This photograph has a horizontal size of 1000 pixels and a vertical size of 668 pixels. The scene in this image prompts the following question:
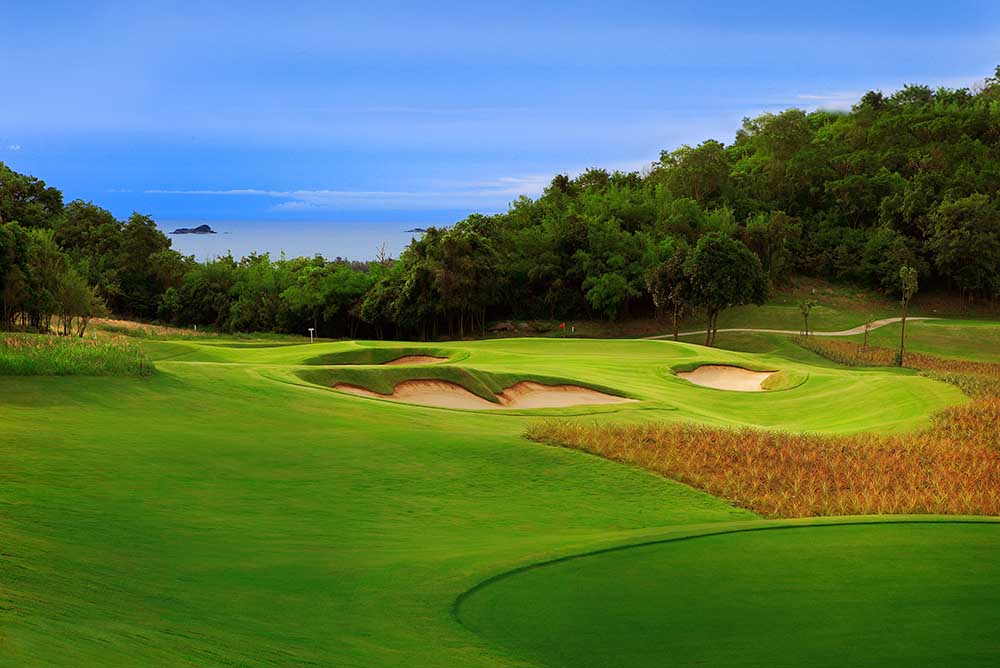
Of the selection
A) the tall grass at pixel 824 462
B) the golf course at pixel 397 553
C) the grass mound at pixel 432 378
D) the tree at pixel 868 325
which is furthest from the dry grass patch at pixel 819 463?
the tree at pixel 868 325

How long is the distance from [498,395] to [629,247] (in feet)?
156

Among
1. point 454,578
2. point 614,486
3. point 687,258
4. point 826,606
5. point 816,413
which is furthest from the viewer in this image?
point 687,258

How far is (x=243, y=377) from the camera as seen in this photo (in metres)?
18.1

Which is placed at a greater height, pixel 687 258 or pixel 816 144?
pixel 816 144

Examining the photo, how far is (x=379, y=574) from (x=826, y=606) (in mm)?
3869

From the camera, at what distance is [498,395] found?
1014 inches

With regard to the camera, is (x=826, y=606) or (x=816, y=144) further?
(x=816, y=144)

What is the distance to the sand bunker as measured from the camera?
78.6 feet

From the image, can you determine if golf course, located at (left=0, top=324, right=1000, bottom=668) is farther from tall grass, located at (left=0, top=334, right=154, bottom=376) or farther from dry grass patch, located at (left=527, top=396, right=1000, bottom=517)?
dry grass patch, located at (left=527, top=396, right=1000, bottom=517)

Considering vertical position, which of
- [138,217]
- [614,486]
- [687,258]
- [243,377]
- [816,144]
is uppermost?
[816,144]

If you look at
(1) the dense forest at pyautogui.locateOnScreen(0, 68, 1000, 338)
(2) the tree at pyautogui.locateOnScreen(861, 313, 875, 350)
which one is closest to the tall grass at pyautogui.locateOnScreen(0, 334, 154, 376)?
(1) the dense forest at pyautogui.locateOnScreen(0, 68, 1000, 338)

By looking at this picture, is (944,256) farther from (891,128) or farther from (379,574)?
(379,574)

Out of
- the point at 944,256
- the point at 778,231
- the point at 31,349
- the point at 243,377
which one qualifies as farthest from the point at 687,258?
the point at 31,349

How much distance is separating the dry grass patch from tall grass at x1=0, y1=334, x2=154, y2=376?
7.68 m
